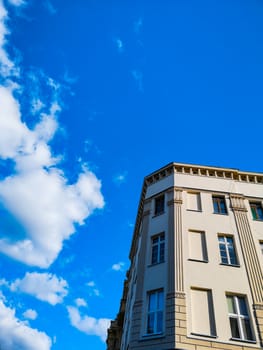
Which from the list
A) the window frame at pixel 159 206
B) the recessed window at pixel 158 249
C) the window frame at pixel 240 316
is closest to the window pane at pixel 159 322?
the recessed window at pixel 158 249

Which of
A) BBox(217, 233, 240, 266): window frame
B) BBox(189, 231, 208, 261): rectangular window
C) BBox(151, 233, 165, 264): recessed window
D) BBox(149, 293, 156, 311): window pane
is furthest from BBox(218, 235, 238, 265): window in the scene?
BBox(149, 293, 156, 311): window pane

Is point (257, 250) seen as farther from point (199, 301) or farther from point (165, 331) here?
point (165, 331)

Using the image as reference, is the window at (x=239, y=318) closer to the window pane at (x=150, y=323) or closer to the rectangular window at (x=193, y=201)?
the window pane at (x=150, y=323)

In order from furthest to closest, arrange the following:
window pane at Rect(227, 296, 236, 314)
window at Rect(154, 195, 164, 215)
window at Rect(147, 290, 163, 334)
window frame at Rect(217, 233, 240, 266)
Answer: window at Rect(154, 195, 164, 215), window frame at Rect(217, 233, 240, 266), window pane at Rect(227, 296, 236, 314), window at Rect(147, 290, 163, 334)

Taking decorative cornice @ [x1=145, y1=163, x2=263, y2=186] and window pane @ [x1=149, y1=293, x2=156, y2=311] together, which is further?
decorative cornice @ [x1=145, y1=163, x2=263, y2=186]

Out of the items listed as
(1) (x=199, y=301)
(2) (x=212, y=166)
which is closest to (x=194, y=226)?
(1) (x=199, y=301)

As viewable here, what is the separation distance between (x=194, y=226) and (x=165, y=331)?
7.31m

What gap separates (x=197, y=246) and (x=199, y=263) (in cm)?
149

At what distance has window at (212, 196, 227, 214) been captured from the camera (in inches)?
797

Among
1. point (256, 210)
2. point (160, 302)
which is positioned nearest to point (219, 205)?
point (256, 210)

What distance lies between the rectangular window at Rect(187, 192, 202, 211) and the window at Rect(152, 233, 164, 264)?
349 cm

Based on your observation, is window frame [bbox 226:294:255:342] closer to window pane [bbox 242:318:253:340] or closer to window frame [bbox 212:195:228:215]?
window pane [bbox 242:318:253:340]

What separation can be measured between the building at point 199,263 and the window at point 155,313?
0.17ft

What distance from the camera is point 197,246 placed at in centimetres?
1778
